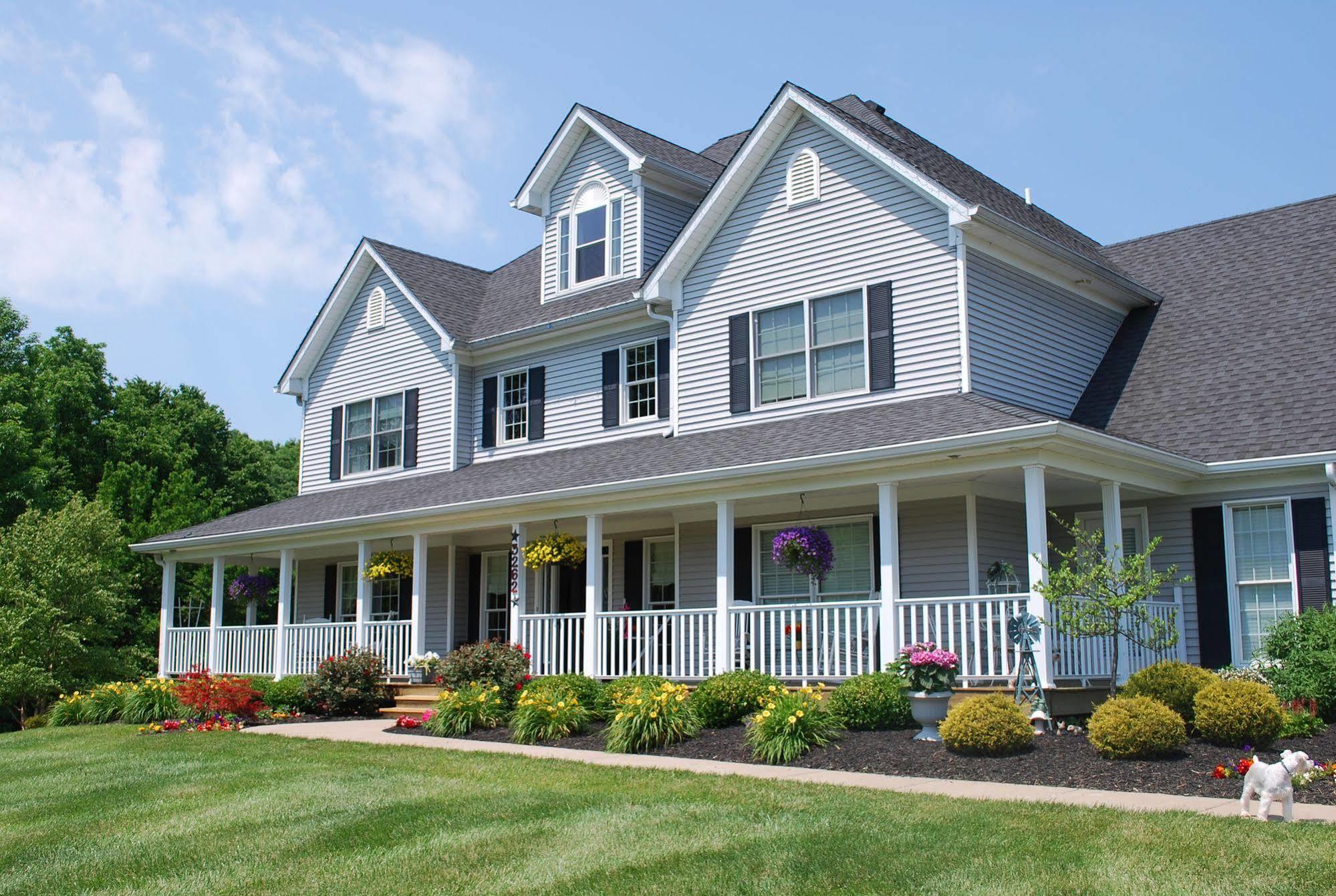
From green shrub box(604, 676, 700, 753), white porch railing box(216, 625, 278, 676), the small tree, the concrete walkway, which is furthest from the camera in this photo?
white porch railing box(216, 625, 278, 676)

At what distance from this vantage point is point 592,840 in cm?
820

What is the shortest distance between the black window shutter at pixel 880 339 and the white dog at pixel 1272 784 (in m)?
8.42

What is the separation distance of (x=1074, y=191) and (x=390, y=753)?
1685 centimetres

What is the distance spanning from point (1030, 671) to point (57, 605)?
18598 mm

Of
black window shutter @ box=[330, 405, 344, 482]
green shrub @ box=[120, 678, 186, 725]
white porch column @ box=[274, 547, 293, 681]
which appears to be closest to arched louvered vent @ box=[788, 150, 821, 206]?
white porch column @ box=[274, 547, 293, 681]

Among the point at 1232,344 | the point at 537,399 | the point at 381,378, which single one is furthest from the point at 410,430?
the point at 1232,344

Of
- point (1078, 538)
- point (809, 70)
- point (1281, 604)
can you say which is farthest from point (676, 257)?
point (1281, 604)

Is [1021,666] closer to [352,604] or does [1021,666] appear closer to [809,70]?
[809,70]

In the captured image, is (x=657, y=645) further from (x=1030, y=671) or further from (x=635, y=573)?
(x=1030, y=671)

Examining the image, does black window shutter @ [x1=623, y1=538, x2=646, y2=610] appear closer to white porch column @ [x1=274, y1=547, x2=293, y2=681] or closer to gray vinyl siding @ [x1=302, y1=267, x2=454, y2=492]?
gray vinyl siding @ [x1=302, y1=267, x2=454, y2=492]

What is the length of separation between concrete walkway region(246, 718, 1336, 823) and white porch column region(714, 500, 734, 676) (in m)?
2.59

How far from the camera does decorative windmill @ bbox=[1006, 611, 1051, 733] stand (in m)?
12.2

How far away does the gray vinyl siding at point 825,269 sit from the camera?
1579 cm

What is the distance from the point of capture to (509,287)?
80.3ft
